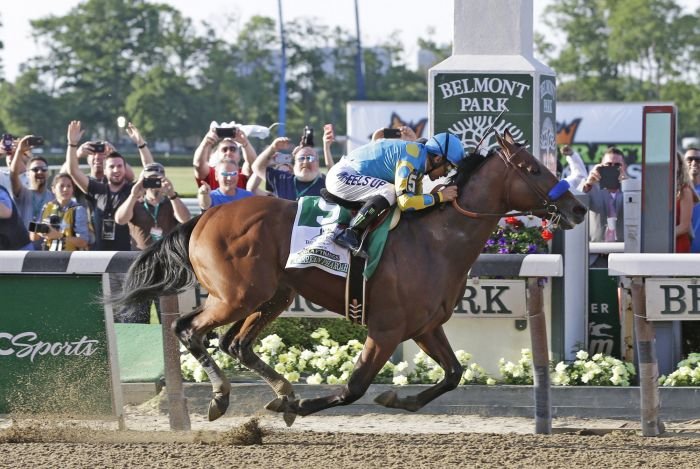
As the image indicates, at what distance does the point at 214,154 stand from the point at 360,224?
3.26m

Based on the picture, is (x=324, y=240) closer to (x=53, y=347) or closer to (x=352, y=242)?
(x=352, y=242)

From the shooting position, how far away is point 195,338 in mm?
6945

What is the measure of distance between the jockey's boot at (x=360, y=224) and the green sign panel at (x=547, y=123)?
2422mm

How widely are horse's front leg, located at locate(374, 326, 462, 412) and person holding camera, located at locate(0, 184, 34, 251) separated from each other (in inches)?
144

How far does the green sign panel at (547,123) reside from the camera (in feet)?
28.5

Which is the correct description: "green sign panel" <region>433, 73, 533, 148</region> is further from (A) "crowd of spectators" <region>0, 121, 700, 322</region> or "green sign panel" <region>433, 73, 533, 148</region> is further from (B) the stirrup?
(B) the stirrup

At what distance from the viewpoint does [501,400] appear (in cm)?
771

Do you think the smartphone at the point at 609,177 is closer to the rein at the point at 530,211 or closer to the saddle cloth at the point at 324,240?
the rein at the point at 530,211

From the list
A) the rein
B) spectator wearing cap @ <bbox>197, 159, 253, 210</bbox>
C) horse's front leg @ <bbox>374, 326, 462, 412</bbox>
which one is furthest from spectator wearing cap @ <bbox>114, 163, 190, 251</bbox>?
the rein

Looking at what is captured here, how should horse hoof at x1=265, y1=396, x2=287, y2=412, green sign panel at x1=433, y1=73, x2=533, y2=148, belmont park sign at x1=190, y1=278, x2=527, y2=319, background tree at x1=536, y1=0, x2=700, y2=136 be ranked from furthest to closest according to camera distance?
1. background tree at x1=536, y1=0, x2=700, y2=136
2. green sign panel at x1=433, y1=73, x2=533, y2=148
3. belmont park sign at x1=190, y1=278, x2=527, y2=319
4. horse hoof at x1=265, y1=396, x2=287, y2=412

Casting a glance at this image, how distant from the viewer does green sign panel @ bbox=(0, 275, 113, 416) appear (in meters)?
7.07

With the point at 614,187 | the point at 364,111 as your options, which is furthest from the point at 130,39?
the point at 614,187

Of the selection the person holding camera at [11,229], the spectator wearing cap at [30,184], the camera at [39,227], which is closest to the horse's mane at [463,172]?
the camera at [39,227]

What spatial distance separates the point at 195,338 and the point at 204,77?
6550 centimetres
